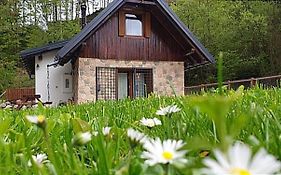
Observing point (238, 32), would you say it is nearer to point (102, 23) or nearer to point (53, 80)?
point (53, 80)

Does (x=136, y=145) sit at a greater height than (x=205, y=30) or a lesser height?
lesser

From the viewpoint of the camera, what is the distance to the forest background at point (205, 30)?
23453mm

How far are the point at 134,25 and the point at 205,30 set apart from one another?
13.0 meters

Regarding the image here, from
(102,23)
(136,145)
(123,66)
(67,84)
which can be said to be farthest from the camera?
(67,84)

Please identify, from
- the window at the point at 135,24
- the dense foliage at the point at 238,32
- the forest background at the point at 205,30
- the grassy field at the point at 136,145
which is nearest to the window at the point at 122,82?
the window at the point at 135,24

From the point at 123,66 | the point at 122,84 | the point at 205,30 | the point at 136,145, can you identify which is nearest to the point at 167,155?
the point at 136,145

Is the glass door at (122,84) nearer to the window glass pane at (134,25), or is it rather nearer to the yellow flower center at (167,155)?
the window glass pane at (134,25)

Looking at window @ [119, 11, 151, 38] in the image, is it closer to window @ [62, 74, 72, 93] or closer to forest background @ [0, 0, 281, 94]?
window @ [62, 74, 72, 93]

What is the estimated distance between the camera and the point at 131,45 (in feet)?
45.4

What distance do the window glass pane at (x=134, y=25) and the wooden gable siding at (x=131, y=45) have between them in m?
0.21

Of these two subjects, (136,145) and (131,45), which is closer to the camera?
(136,145)

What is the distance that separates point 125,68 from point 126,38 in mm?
1023

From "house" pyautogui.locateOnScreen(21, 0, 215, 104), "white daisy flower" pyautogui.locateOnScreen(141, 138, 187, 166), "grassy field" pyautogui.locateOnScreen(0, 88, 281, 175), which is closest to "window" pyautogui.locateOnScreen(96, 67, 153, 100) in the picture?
"house" pyautogui.locateOnScreen(21, 0, 215, 104)

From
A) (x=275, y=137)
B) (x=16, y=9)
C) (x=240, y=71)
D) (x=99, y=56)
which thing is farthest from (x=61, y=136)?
(x=16, y=9)
